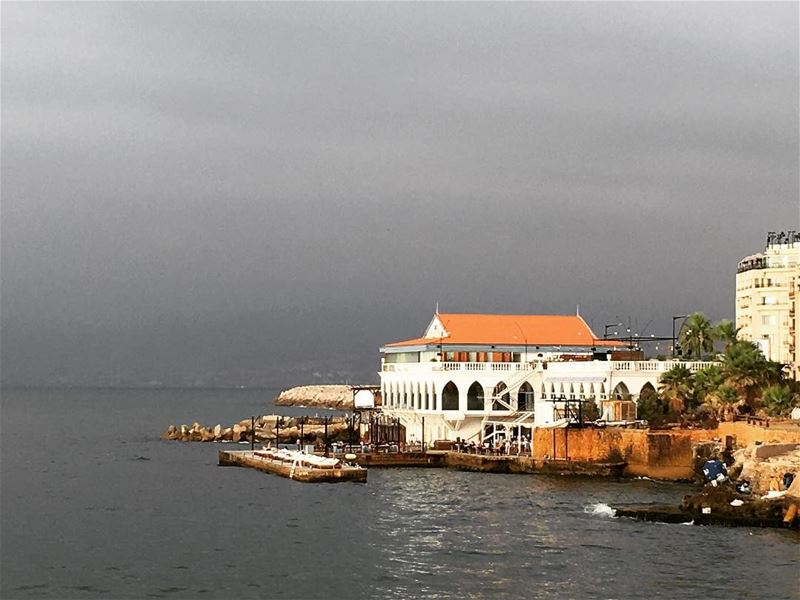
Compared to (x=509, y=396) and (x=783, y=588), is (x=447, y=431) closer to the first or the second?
(x=509, y=396)

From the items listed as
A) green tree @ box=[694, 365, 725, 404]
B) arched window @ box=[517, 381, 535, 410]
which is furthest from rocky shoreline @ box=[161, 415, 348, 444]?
green tree @ box=[694, 365, 725, 404]

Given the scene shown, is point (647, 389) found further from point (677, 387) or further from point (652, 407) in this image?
point (652, 407)

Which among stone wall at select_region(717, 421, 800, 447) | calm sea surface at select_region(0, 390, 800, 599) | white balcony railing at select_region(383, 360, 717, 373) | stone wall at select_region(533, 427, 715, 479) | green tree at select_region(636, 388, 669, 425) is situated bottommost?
calm sea surface at select_region(0, 390, 800, 599)

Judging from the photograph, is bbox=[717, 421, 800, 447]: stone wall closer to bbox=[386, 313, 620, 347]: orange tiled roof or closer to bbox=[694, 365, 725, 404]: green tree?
bbox=[694, 365, 725, 404]: green tree

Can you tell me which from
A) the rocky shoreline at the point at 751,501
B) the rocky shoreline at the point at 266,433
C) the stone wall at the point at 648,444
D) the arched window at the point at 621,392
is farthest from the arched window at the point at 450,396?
the rocky shoreline at the point at 751,501

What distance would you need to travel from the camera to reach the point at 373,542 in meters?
57.9

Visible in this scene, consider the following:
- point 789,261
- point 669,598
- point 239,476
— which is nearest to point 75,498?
point 239,476

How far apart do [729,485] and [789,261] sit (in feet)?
175

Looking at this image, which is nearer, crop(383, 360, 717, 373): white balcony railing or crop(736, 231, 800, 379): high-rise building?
crop(383, 360, 717, 373): white balcony railing

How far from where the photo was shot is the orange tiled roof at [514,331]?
101250 millimetres

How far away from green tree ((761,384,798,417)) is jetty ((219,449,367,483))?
967 inches

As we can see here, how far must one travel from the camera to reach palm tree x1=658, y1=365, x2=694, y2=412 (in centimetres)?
8531

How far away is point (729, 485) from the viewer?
63.7 m

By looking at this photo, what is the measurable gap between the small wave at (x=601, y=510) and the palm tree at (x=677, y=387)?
21.1 metres
